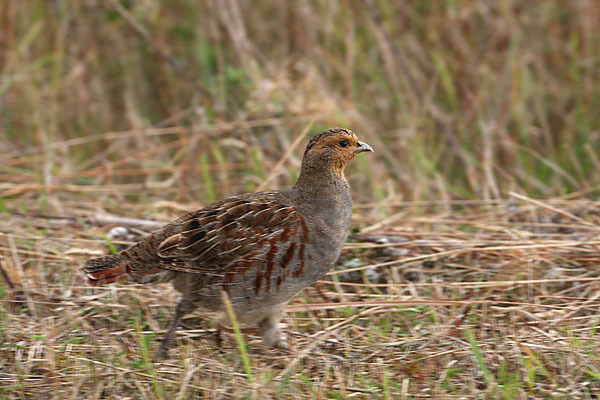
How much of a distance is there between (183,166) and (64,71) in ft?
7.57

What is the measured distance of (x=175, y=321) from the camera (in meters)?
3.95

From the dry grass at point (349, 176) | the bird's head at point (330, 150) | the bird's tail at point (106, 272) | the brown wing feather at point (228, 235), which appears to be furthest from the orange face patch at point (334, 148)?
the bird's tail at point (106, 272)

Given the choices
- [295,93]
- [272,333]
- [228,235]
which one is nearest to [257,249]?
[228,235]

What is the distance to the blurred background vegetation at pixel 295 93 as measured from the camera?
6.34m

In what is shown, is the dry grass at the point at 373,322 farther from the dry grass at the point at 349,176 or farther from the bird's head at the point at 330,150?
the bird's head at the point at 330,150

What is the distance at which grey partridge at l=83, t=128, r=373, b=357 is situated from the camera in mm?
3875

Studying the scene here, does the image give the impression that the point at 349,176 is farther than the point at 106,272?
Yes

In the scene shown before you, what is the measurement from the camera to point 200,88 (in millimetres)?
6734

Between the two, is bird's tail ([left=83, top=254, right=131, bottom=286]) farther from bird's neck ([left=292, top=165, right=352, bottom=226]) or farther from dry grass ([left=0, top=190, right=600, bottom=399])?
bird's neck ([left=292, top=165, right=352, bottom=226])

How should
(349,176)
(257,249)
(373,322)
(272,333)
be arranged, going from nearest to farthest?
1. (257,249)
2. (272,333)
3. (373,322)
4. (349,176)

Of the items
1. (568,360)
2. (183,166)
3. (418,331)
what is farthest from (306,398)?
(183,166)

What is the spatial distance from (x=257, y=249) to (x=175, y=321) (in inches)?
21.0

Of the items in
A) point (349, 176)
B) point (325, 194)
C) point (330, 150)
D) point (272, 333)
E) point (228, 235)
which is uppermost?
point (349, 176)

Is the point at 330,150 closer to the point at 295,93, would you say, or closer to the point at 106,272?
the point at 106,272
